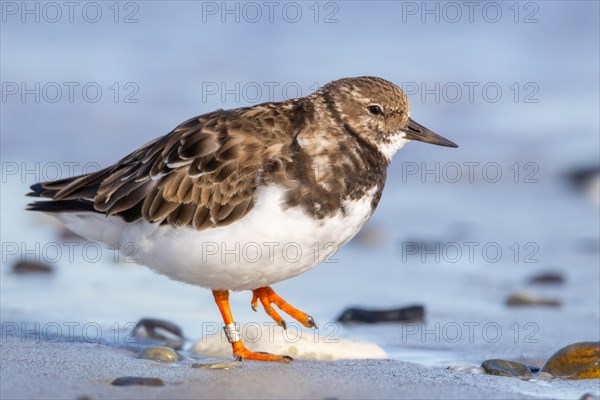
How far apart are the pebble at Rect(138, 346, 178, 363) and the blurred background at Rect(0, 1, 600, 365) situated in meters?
0.73

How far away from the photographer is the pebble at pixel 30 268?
622cm

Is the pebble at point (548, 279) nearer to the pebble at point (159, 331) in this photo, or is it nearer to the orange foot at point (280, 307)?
the orange foot at point (280, 307)

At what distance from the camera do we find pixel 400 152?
9367mm

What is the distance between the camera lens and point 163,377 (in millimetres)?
3893

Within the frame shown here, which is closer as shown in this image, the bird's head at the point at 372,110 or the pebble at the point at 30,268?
the bird's head at the point at 372,110

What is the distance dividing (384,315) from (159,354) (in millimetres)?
1560

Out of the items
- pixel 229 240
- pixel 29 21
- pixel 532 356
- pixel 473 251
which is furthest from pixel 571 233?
pixel 29 21

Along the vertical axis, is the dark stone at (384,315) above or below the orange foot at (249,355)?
above

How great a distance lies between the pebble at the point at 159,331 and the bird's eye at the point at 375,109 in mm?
1489

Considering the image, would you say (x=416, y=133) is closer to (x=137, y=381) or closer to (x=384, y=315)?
(x=384, y=315)

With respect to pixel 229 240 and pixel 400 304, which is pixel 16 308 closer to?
pixel 229 240

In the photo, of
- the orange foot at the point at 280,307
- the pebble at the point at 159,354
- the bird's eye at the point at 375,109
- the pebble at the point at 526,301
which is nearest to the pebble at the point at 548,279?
the pebble at the point at 526,301

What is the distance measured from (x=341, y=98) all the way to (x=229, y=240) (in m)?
0.86

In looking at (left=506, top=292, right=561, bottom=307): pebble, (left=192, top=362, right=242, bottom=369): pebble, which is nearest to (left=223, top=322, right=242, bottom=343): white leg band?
(left=192, top=362, right=242, bottom=369): pebble
